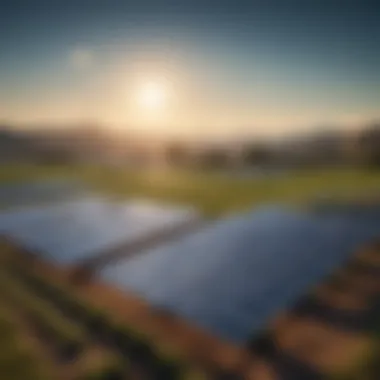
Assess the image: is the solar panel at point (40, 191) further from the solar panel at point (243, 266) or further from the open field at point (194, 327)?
the solar panel at point (243, 266)

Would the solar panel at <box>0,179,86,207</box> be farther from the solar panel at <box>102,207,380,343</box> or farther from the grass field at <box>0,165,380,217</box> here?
the solar panel at <box>102,207,380,343</box>

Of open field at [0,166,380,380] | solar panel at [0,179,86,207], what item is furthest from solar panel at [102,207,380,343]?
solar panel at [0,179,86,207]

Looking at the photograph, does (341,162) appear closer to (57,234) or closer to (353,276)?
(353,276)

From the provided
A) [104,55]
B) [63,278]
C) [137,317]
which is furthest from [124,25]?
[137,317]

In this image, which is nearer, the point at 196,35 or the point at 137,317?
the point at 137,317

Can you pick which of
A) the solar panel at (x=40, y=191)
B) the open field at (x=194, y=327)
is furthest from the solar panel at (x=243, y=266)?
the solar panel at (x=40, y=191)

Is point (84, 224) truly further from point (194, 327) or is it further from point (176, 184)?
point (194, 327)

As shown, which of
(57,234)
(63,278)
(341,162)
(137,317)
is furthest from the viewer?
(341,162)
